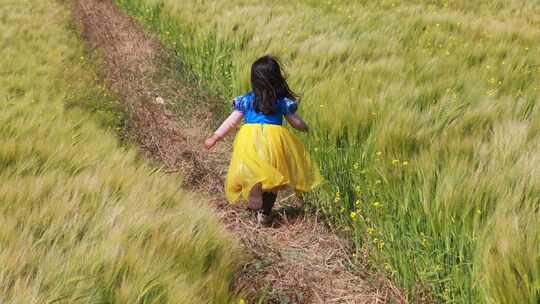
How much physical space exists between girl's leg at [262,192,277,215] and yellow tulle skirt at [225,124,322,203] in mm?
129

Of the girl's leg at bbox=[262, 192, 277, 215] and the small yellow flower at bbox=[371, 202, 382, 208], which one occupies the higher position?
A: the small yellow flower at bbox=[371, 202, 382, 208]

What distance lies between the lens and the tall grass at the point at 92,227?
1248mm

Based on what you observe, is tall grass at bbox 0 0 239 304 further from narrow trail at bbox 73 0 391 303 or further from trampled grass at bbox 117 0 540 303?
trampled grass at bbox 117 0 540 303

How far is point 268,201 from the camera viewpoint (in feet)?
8.93

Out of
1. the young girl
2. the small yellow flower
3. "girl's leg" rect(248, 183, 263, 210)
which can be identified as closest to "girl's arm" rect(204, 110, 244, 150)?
the young girl

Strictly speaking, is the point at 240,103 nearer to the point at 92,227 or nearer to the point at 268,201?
the point at 268,201

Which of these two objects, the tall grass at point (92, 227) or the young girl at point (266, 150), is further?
the young girl at point (266, 150)

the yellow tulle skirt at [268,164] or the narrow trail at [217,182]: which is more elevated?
the yellow tulle skirt at [268,164]

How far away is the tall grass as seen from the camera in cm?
125

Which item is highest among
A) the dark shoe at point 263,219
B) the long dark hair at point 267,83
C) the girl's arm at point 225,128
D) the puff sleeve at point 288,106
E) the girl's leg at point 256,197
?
the long dark hair at point 267,83

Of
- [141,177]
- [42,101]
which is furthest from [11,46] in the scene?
[141,177]

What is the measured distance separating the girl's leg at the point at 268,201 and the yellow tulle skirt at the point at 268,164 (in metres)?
0.13

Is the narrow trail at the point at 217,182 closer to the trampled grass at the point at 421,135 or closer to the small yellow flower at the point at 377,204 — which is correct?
the trampled grass at the point at 421,135

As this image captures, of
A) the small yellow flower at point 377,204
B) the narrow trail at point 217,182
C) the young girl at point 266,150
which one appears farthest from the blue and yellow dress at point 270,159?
the small yellow flower at point 377,204
